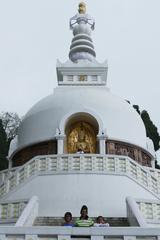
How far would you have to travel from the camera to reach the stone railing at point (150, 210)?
13.5m

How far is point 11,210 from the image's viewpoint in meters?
13.8

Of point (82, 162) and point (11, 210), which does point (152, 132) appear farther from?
point (11, 210)

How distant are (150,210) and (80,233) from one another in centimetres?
614

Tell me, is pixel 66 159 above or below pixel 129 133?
below

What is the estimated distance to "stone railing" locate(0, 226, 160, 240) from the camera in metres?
8.09

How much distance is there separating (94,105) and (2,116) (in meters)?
23.0

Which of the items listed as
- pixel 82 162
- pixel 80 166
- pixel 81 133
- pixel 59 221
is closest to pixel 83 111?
pixel 81 133

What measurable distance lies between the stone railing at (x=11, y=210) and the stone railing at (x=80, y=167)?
1.95 meters

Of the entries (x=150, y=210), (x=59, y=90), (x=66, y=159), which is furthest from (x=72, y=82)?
(x=150, y=210)

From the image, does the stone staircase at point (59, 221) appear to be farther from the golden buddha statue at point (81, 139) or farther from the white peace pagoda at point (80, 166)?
the golden buddha statue at point (81, 139)

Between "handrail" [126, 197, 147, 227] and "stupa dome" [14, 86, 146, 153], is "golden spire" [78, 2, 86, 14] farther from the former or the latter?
"handrail" [126, 197, 147, 227]

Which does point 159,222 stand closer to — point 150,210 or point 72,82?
point 150,210

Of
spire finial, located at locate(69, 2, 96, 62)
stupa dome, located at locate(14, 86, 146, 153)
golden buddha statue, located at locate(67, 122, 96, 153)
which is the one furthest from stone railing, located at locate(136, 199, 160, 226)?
spire finial, located at locate(69, 2, 96, 62)

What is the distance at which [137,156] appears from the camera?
21.0 m
